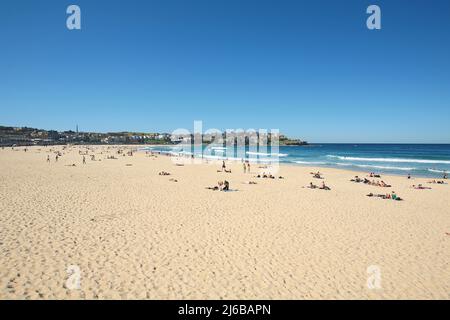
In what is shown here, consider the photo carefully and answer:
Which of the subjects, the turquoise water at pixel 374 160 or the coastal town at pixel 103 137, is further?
the coastal town at pixel 103 137

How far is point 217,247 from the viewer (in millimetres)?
8266

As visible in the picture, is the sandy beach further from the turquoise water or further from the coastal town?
the coastal town

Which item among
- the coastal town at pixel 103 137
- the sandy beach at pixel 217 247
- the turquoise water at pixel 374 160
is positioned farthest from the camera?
the coastal town at pixel 103 137

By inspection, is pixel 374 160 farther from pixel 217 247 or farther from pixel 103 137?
pixel 103 137

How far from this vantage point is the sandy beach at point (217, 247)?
19.7ft

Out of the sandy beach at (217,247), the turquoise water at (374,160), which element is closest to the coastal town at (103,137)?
the turquoise water at (374,160)

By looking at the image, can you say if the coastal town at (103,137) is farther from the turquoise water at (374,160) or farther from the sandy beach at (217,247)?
the sandy beach at (217,247)

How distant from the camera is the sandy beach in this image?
601cm

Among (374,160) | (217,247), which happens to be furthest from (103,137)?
(217,247)

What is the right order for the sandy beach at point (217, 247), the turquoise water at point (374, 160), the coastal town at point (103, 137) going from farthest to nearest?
the coastal town at point (103, 137)
the turquoise water at point (374, 160)
the sandy beach at point (217, 247)

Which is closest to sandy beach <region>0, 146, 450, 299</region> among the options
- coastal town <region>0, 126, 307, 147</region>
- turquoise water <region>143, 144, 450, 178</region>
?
turquoise water <region>143, 144, 450, 178</region>
